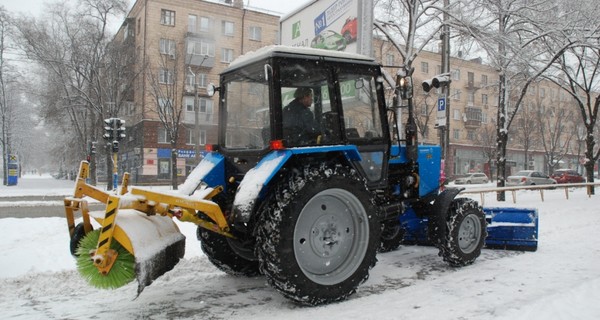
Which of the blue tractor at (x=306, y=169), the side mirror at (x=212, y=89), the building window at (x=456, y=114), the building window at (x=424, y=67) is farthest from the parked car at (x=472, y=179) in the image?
the side mirror at (x=212, y=89)

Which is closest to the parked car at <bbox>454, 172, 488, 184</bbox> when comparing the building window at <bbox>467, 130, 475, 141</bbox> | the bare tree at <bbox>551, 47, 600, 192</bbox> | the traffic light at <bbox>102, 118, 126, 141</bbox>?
the building window at <bbox>467, 130, 475, 141</bbox>

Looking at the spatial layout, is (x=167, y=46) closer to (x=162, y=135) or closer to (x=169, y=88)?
(x=169, y=88)

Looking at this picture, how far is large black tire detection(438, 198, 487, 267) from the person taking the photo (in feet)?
18.2

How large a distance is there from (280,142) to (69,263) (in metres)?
4.01

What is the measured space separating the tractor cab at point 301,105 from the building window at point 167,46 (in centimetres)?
2528

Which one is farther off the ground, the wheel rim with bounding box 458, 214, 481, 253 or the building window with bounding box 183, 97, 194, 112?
the building window with bounding box 183, 97, 194, 112

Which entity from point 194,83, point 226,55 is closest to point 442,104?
point 194,83

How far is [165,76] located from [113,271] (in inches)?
1003

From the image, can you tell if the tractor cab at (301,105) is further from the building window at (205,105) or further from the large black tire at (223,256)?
the building window at (205,105)

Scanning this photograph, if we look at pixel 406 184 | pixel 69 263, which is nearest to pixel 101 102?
pixel 69 263

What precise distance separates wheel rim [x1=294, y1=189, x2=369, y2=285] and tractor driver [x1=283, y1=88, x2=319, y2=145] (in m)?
0.58

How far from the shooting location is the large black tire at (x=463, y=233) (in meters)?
5.54

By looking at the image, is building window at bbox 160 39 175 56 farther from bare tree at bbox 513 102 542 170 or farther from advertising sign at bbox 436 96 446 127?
bare tree at bbox 513 102 542 170

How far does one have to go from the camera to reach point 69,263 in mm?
6211
